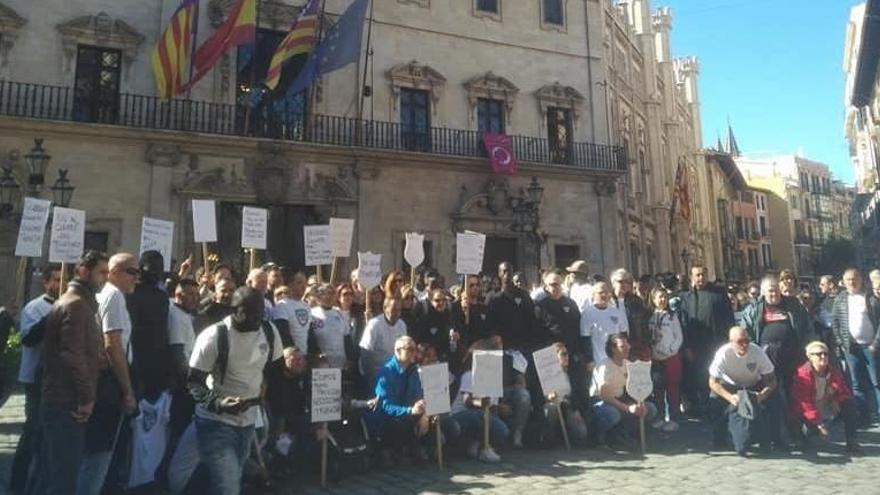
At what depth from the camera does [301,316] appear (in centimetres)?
696

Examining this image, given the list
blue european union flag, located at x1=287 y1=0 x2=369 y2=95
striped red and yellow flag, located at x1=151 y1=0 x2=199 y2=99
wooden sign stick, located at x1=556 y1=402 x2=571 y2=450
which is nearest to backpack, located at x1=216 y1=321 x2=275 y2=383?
wooden sign stick, located at x1=556 y1=402 x2=571 y2=450

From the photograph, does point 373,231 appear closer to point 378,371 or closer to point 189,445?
point 378,371

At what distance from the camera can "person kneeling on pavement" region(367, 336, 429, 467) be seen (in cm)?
654

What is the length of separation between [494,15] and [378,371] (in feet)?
58.0

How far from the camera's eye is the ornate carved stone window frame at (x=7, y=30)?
1573 centimetres

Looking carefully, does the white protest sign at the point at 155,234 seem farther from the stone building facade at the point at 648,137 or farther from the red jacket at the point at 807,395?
the stone building facade at the point at 648,137

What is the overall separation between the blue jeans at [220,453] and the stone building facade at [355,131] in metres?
13.4

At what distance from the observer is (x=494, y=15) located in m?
21.8

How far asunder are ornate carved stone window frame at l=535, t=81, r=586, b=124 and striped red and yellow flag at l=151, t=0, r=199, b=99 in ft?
37.6

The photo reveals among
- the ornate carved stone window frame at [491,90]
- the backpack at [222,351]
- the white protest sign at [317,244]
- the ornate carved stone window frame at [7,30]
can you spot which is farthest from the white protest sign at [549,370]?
the ornate carved stone window frame at [7,30]

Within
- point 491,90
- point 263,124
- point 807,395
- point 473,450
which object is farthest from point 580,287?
point 491,90

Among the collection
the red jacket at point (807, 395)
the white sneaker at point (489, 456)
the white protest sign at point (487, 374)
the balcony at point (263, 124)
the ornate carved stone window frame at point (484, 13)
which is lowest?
the white sneaker at point (489, 456)

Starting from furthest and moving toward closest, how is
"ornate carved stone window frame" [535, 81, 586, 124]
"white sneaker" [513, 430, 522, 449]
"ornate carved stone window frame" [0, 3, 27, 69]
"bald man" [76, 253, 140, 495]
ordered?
1. "ornate carved stone window frame" [535, 81, 586, 124]
2. "ornate carved stone window frame" [0, 3, 27, 69]
3. "white sneaker" [513, 430, 522, 449]
4. "bald man" [76, 253, 140, 495]

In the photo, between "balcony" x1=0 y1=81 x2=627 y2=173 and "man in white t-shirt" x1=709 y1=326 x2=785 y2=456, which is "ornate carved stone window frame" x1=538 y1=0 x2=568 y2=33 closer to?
"balcony" x1=0 y1=81 x2=627 y2=173
